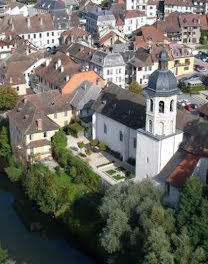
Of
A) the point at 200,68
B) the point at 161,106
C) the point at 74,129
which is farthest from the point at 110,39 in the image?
the point at 161,106

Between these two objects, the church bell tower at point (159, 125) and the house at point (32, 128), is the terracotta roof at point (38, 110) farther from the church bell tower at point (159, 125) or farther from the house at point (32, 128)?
the church bell tower at point (159, 125)

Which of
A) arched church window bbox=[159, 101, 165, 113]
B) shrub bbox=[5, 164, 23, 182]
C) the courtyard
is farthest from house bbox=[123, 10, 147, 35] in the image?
arched church window bbox=[159, 101, 165, 113]

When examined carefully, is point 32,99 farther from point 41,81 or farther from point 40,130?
point 41,81

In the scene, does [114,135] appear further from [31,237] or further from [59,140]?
[31,237]

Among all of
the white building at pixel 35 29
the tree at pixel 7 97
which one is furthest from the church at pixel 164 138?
the white building at pixel 35 29

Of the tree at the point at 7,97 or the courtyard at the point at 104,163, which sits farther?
the tree at the point at 7,97
